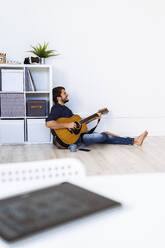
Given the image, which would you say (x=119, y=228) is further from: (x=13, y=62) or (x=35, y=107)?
(x=13, y=62)

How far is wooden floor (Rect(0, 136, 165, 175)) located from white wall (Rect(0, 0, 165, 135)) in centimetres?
71

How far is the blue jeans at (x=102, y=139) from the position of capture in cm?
405

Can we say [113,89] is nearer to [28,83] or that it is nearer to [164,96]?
[164,96]

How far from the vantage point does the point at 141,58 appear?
4805 millimetres

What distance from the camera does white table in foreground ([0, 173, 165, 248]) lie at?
0.53 m

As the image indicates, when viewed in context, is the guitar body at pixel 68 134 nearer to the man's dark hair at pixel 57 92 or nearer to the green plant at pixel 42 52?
the man's dark hair at pixel 57 92

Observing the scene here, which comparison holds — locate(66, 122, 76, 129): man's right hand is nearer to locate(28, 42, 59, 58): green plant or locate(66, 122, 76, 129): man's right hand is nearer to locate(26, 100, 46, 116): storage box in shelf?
locate(26, 100, 46, 116): storage box in shelf

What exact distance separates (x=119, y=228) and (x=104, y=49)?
4.33m

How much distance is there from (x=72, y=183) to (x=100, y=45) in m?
4.12

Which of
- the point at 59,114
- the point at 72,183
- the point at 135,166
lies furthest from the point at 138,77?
the point at 72,183

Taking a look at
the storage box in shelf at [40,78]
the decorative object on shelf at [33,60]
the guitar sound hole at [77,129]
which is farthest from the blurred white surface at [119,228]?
the storage box in shelf at [40,78]

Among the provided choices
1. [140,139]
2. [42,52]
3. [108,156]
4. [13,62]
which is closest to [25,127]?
[13,62]

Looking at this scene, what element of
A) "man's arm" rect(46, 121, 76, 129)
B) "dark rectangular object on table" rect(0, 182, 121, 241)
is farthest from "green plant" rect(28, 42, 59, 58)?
"dark rectangular object on table" rect(0, 182, 121, 241)

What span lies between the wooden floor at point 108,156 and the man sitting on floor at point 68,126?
4.0 inches
